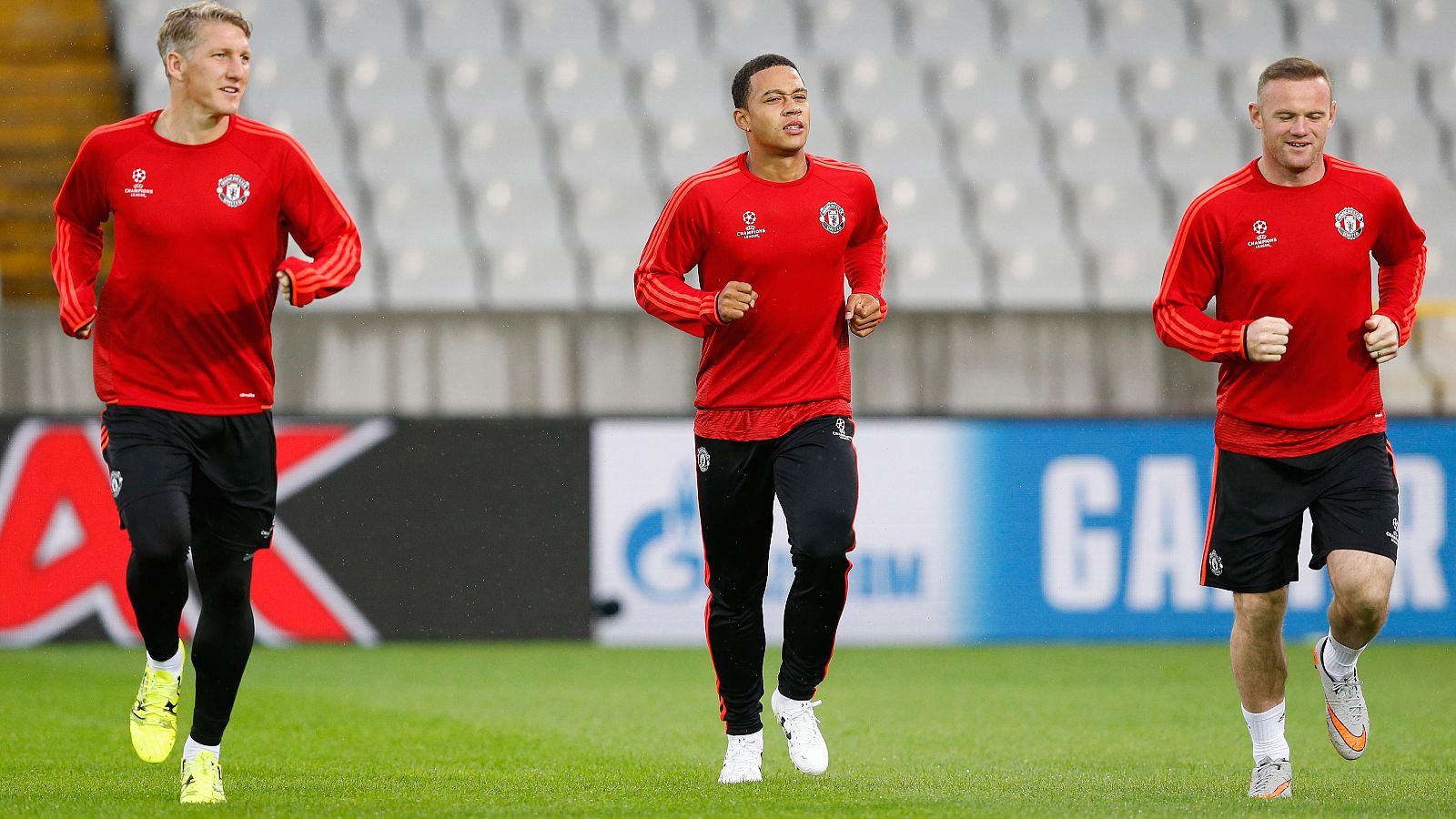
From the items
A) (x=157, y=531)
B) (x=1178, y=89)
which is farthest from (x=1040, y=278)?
(x=157, y=531)

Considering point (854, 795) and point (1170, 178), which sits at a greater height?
point (1170, 178)

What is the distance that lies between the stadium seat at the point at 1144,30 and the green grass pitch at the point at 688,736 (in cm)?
673

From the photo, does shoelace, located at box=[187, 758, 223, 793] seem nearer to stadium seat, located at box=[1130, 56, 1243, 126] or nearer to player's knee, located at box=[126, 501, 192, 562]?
player's knee, located at box=[126, 501, 192, 562]

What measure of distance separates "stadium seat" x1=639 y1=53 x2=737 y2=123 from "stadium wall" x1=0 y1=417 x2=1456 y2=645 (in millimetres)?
4699

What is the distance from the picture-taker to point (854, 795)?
5273mm

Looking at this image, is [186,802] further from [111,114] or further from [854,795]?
[111,114]

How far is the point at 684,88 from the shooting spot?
14656 millimetres

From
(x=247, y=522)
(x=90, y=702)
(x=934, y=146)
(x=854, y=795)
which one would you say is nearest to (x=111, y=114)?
(x=934, y=146)

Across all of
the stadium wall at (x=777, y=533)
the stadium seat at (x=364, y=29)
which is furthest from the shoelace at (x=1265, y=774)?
the stadium seat at (x=364, y=29)

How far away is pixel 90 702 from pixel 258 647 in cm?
240

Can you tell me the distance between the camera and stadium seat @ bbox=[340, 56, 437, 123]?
14367mm

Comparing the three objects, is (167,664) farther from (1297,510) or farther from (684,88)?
(684,88)

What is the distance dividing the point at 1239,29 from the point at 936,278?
456 cm

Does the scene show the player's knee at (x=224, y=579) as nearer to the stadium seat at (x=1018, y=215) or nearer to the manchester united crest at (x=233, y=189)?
the manchester united crest at (x=233, y=189)
